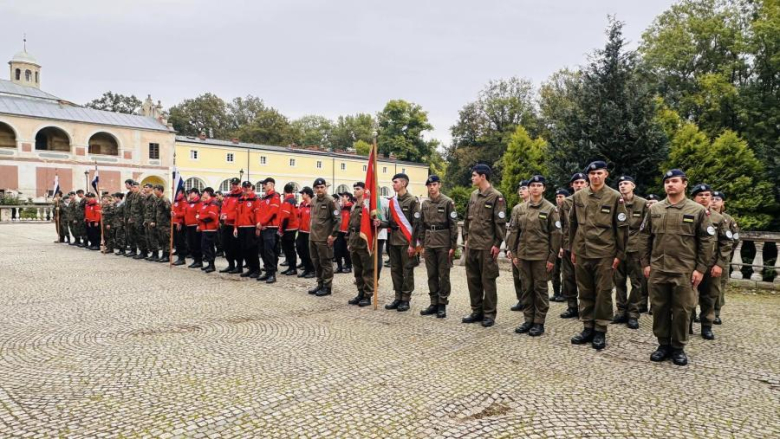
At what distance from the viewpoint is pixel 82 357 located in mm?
4656

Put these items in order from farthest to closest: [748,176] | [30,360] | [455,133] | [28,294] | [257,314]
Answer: [455,133]
[748,176]
[28,294]
[257,314]
[30,360]

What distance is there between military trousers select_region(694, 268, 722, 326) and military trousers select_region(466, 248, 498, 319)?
8.16ft

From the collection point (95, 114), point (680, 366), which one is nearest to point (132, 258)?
point (680, 366)

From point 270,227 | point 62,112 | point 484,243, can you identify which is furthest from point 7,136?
point 484,243

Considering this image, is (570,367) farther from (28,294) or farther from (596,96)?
(596,96)

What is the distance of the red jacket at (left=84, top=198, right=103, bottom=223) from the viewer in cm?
1591

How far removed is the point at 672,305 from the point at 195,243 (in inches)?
403

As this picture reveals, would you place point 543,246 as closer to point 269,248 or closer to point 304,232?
point 269,248

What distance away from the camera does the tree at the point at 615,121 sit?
1169 centimetres

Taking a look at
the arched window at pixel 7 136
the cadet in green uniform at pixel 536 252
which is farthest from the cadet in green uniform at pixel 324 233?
the arched window at pixel 7 136

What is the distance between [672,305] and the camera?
4895mm

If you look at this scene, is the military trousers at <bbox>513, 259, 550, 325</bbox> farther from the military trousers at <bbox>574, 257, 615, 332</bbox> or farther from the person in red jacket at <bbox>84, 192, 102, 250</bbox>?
the person in red jacket at <bbox>84, 192, 102, 250</bbox>

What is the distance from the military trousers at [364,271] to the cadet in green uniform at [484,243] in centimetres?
186

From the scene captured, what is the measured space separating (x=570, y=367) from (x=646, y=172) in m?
8.98
